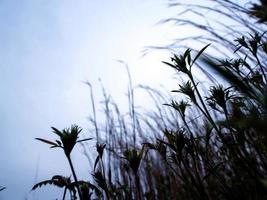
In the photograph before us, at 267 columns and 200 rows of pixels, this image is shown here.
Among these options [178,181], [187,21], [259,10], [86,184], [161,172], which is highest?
[187,21]

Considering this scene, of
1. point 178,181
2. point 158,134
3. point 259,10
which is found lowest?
point 259,10

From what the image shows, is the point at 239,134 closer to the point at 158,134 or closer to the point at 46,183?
the point at 46,183

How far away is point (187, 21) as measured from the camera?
7.24 ft

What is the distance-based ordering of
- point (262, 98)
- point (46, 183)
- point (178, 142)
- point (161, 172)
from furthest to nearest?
point (161, 172), point (46, 183), point (178, 142), point (262, 98)

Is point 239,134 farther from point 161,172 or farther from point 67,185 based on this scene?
point 161,172

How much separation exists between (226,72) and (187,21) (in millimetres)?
1955

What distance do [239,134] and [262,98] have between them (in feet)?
3.34

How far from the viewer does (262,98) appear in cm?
31

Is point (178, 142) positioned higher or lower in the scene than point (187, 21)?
lower

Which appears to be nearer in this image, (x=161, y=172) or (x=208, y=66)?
(x=208, y=66)

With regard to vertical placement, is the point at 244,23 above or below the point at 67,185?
above

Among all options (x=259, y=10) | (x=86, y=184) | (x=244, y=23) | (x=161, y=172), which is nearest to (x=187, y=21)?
(x=244, y=23)

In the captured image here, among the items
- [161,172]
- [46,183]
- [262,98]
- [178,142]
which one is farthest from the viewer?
[161,172]

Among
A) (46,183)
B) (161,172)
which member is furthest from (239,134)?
(161,172)
